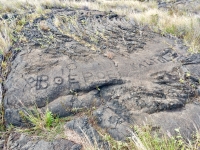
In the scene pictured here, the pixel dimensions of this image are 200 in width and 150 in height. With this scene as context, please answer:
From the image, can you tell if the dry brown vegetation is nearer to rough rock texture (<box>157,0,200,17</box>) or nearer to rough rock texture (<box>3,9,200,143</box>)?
rough rock texture (<box>3,9,200,143</box>)

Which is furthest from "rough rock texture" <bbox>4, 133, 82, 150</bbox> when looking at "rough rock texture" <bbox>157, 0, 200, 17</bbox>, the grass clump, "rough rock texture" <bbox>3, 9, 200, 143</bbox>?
"rough rock texture" <bbox>157, 0, 200, 17</bbox>

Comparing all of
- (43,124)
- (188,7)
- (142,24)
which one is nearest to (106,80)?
(43,124)

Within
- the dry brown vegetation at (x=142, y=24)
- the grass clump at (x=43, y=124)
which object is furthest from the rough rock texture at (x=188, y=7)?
the grass clump at (x=43, y=124)

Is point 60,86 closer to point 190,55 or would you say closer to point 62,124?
point 62,124

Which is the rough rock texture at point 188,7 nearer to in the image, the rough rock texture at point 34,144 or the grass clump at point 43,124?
the grass clump at point 43,124

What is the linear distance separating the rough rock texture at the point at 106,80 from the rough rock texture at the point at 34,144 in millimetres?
273

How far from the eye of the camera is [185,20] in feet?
24.8

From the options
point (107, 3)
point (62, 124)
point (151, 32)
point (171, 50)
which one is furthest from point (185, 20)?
point (107, 3)

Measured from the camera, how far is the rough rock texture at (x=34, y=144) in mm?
3020

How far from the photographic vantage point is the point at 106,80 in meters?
4.05

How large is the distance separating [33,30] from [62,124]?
10.4 feet

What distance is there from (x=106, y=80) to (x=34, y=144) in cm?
160

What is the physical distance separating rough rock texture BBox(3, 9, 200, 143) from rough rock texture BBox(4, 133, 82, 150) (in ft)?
0.90

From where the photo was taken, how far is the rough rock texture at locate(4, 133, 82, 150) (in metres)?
3.02
